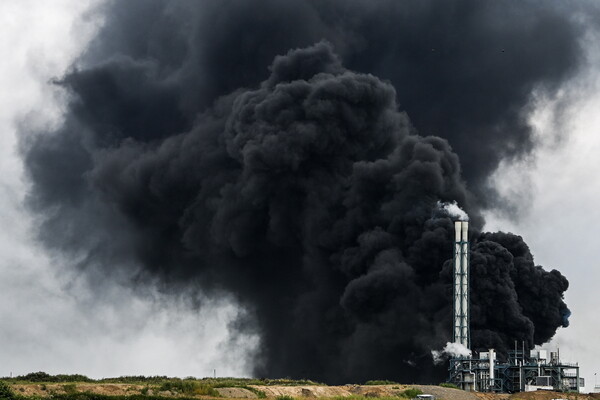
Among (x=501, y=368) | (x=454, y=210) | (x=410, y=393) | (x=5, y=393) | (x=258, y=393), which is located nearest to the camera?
(x=5, y=393)

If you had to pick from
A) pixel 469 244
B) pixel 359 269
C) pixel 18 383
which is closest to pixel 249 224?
pixel 359 269

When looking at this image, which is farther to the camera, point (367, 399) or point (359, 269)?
point (359, 269)

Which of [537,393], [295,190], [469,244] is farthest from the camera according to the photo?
[295,190]

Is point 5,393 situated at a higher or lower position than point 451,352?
lower

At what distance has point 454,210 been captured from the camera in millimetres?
182125

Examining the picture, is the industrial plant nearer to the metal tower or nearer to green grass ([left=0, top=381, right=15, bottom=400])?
the metal tower

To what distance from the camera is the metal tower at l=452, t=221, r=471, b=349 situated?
173 meters

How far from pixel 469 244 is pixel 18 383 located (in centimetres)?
7279

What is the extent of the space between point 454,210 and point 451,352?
68.8 ft

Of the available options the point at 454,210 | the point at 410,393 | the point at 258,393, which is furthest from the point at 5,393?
the point at 454,210

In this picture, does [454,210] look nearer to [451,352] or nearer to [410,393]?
[451,352]

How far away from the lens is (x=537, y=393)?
158750mm

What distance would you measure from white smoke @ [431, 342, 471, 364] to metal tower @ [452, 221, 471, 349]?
1.06 m

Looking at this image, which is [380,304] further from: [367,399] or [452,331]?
[367,399]
